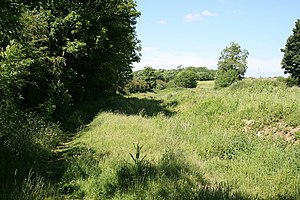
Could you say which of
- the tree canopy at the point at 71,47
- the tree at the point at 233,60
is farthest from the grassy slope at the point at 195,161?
the tree at the point at 233,60

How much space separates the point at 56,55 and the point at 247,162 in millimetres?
14977

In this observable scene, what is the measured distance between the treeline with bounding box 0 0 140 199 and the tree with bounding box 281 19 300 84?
1970 inches

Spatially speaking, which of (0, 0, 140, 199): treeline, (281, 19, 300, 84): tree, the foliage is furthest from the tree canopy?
(281, 19, 300, 84): tree

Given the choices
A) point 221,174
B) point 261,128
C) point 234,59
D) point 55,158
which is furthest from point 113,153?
point 234,59

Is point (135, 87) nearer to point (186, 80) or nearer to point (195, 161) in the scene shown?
point (186, 80)

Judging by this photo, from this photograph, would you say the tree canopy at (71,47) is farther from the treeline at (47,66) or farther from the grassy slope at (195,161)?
the grassy slope at (195,161)

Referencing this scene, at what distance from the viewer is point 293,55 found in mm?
66125

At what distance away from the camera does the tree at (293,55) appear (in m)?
63.5

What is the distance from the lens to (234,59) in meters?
91.8

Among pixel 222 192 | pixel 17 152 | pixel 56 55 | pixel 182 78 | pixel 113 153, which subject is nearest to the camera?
pixel 222 192

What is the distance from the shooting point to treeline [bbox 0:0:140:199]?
822 cm

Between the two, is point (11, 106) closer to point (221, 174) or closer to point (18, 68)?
point (18, 68)

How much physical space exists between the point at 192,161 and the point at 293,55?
66.3m

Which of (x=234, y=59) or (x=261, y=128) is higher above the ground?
(x=234, y=59)
